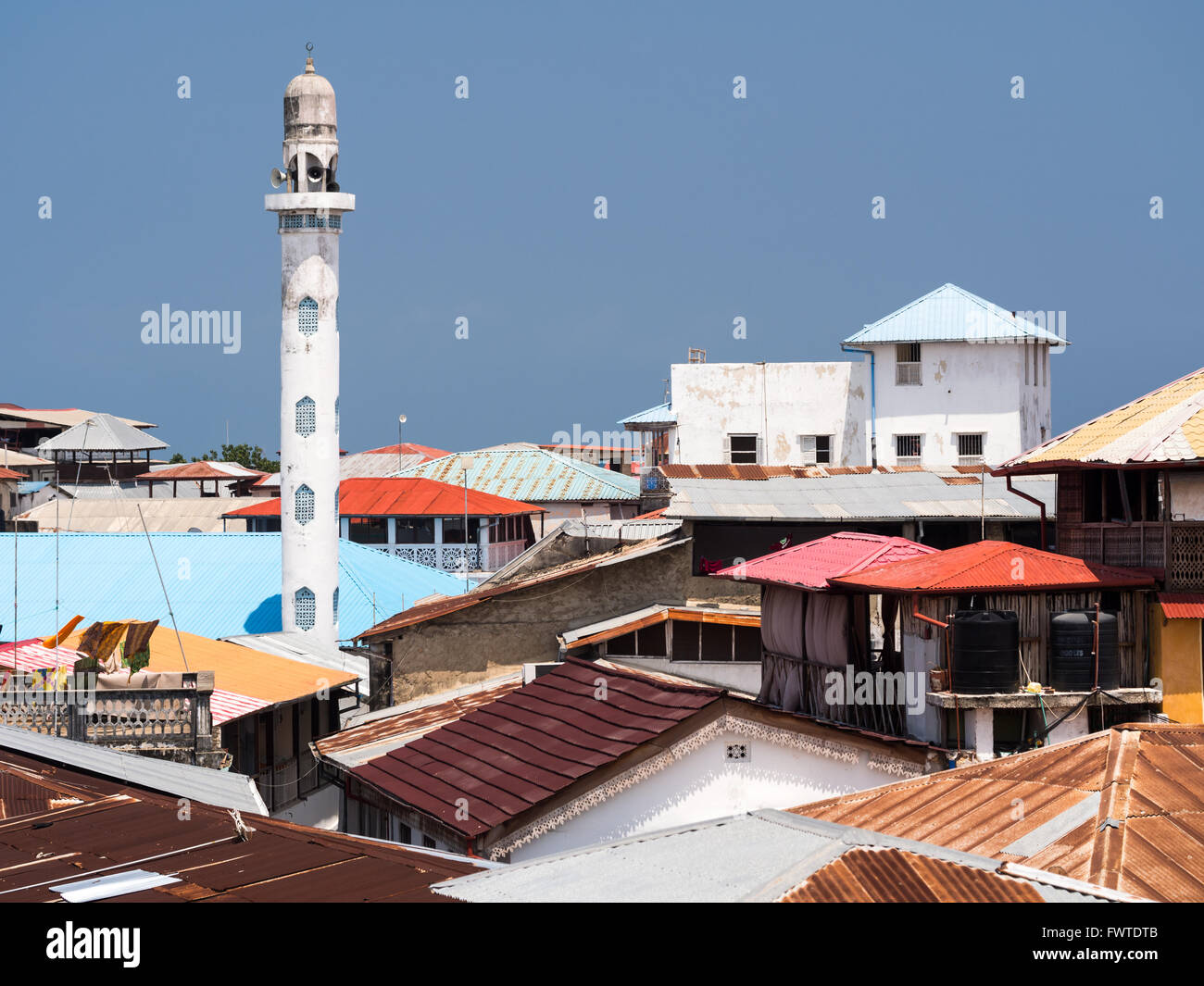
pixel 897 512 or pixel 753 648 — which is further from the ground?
pixel 897 512

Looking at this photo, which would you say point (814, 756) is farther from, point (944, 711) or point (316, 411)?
point (316, 411)

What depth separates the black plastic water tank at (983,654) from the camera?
1859cm

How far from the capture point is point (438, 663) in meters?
28.7

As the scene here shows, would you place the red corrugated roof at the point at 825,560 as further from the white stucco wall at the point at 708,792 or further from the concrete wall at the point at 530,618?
the concrete wall at the point at 530,618

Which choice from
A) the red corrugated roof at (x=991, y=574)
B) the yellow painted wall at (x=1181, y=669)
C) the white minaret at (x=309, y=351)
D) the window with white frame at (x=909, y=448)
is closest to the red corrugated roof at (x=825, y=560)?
the red corrugated roof at (x=991, y=574)

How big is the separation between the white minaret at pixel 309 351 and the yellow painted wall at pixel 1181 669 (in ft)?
80.8

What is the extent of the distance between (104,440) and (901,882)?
79966 millimetres

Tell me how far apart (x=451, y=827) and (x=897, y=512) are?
46.8ft

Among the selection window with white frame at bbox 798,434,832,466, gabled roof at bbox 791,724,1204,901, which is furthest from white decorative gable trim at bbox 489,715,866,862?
window with white frame at bbox 798,434,832,466

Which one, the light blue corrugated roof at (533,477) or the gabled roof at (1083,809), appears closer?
the gabled roof at (1083,809)

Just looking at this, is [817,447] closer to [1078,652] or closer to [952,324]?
[952,324]

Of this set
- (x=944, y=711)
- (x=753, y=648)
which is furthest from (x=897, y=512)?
(x=944, y=711)

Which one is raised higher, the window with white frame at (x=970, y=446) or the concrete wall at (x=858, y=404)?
the concrete wall at (x=858, y=404)

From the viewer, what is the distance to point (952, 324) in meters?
59.6
